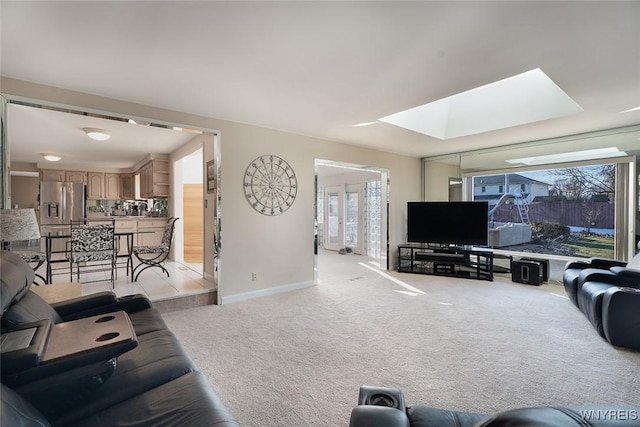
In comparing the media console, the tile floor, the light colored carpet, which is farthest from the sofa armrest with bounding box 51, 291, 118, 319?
the media console

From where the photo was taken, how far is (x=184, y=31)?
1995 mm

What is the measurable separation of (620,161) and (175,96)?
20.2 ft

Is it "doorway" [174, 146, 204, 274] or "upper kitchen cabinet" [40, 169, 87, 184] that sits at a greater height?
"upper kitchen cabinet" [40, 169, 87, 184]

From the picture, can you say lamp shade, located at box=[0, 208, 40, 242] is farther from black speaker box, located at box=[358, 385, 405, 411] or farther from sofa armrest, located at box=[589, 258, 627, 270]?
sofa armrest, located at box=[589, 258, 627, 270]

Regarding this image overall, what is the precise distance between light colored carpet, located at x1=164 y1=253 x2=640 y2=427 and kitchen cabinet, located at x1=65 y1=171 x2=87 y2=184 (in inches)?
252

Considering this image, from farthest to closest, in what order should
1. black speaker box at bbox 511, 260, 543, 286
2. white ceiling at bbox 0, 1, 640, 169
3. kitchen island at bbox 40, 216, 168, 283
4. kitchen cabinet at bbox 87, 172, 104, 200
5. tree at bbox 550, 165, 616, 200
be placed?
kitchen cabinet at bbox 87, 172, 104, 200 < kitchen island at bbox 40, 216, 168, 283 < black speaker box at bbox 511, 260, 543, 286 < tree at bbox 550, 165, 616, 200 < white ceiling at bbox 0, 1, 640, 169

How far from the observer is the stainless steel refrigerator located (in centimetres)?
656

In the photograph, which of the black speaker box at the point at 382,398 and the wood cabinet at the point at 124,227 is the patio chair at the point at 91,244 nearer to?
the wood cabinet at the point at 124,227

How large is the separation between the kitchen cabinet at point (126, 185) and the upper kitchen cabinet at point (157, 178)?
195cm

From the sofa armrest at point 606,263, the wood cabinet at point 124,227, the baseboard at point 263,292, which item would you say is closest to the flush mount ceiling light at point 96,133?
the wood cabinet at point 124,227

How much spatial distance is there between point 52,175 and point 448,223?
9386 mm

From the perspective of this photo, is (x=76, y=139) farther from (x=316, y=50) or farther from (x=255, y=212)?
(x=316, y=50)

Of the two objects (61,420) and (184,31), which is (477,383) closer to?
(61,420)

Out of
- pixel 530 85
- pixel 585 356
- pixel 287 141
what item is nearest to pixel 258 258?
pixel 287 141
